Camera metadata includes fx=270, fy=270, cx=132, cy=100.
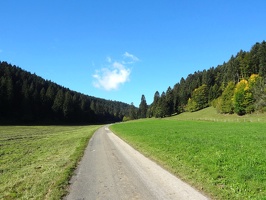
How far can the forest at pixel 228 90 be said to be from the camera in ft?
297

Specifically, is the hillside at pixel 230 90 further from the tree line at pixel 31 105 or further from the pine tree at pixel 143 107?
the tree line at pixel 31 105

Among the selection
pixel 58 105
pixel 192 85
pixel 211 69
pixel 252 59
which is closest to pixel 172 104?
pixel 192 85

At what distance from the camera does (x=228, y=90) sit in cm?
10462

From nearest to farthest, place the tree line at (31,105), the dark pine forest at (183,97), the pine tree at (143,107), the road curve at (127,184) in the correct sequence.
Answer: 1. the road curve at (127,184)
2. the dark pine forest at (183,97)
3. the tree line at (31,105)
4. the pine tree at (143,107)

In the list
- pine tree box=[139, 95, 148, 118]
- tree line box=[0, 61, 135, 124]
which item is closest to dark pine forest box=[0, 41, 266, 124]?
tree line box=[0, 61, 135, 124]

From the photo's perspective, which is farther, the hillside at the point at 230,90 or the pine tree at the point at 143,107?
the pine tree at the point at 143,107

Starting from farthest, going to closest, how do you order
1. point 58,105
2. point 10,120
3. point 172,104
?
1. point 172,104
2. point 58,105
3. point 10,120

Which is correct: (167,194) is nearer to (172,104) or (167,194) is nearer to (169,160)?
(169,160)

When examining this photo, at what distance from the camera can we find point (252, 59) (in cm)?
11719

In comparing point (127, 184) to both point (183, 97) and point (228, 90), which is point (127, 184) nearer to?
point (228, 90)

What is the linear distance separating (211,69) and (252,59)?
41.6 meters

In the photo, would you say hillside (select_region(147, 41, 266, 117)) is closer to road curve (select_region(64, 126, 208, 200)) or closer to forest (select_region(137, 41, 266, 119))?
forest (select_region(137, 41, 266, 119))

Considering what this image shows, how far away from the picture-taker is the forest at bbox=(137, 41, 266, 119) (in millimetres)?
90494

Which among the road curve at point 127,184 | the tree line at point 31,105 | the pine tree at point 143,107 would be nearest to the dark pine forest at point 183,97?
the tree line at point 31,105
